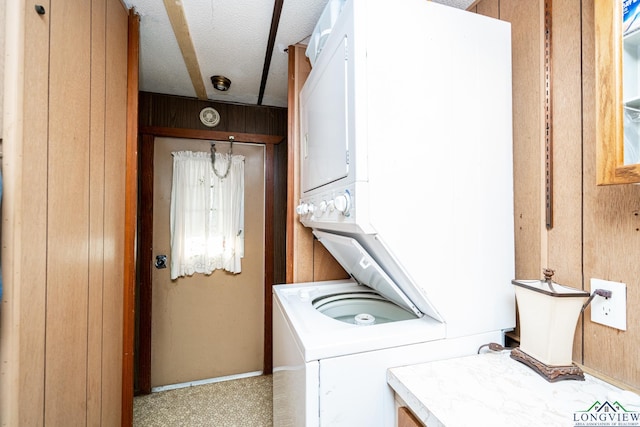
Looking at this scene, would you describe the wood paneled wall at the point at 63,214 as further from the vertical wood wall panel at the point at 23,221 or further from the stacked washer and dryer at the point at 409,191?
the stacked washer and dryer at the point at 409,191

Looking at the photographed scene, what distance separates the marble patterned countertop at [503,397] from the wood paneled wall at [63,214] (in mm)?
1291

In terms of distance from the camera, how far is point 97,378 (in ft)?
4.61

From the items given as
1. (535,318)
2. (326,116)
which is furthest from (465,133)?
(535,318)

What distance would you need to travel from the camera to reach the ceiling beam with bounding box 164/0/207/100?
5.54 feet

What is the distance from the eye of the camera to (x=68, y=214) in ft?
3.75

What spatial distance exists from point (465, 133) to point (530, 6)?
75 centimetres

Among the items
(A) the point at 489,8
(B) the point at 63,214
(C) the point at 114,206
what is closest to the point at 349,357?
(B) the point at 63,214

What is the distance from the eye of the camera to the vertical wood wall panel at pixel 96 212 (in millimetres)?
1328

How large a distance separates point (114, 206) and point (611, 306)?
7.84 ft

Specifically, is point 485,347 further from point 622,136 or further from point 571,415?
point 622,136

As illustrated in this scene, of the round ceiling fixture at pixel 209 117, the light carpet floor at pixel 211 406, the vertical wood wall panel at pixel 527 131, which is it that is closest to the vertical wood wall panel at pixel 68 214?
the light carpet floor at pixel 211 406

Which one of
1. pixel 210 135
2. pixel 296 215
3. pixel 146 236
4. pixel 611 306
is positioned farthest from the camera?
pixel 210 135

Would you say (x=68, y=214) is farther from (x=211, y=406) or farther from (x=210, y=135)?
(x=211, y=406)

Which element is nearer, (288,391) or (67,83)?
(67,83)
